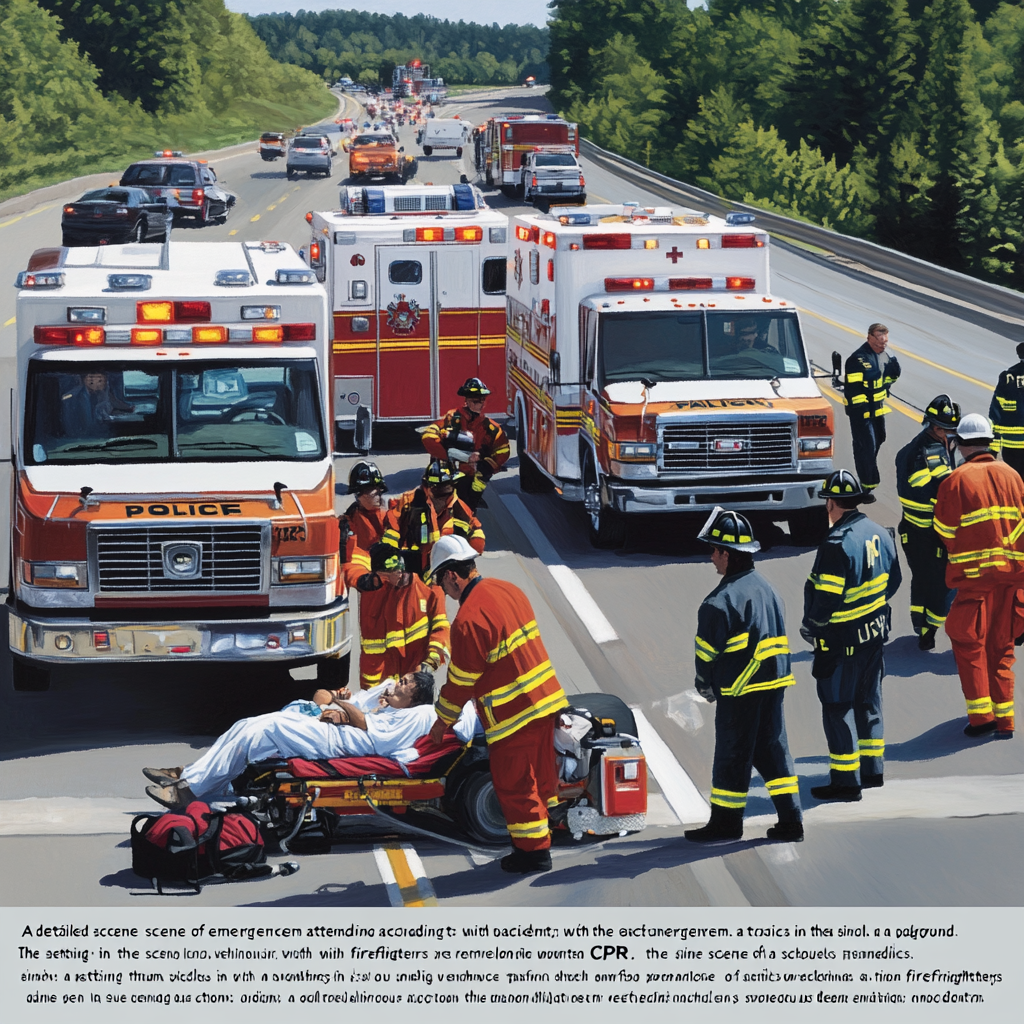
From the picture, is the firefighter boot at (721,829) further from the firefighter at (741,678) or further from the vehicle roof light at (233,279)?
the vehicle roof light at (233,279)

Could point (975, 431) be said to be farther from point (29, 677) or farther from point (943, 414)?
point (29, 677)

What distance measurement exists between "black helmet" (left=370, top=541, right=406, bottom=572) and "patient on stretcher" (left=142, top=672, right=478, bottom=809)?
0.70m

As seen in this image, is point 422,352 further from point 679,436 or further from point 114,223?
point 114,223

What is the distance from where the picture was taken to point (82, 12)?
107 m

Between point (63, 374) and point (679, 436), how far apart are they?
623 centimetres

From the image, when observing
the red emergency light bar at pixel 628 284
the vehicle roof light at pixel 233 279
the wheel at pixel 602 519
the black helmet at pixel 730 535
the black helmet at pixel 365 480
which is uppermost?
the vehicle roof light at pixel 233 279

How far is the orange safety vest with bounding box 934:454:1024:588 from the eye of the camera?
10.8 meters

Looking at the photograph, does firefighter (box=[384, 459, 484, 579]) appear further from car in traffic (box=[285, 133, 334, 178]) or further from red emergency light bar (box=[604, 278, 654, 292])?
car in traffic (box=[285, 133, 334, 178])

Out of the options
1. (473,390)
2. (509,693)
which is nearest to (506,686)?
(509,693)

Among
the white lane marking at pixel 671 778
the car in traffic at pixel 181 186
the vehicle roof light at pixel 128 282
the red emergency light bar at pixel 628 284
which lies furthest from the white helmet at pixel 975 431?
the car in traffic at pixel 181 186

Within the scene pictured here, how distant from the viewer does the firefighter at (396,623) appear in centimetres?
1019
